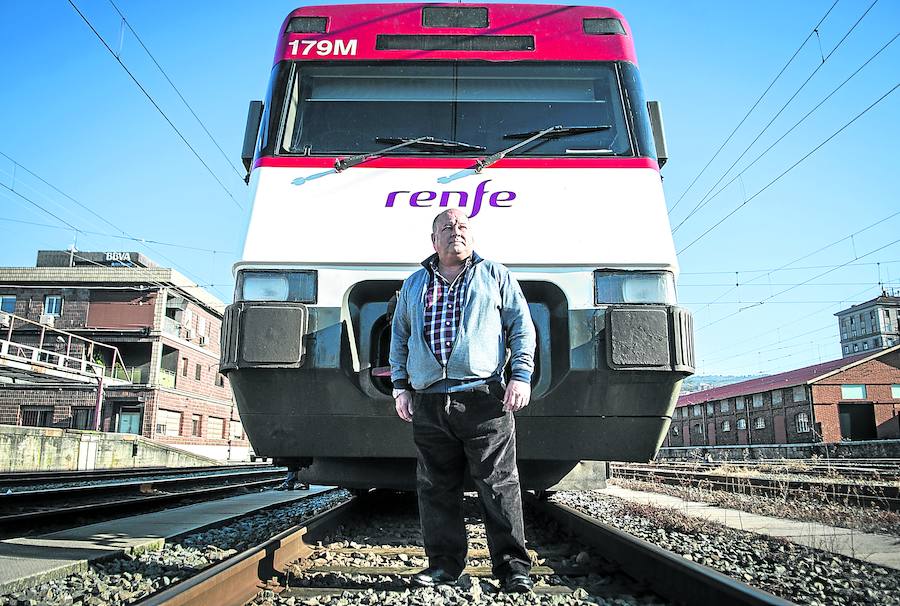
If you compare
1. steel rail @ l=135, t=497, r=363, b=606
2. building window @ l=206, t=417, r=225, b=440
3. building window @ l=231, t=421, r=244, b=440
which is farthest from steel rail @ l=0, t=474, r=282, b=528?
building window @ l=231, t=421, r=244, b=440

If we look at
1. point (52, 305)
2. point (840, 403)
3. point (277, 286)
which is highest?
point (52, 305)

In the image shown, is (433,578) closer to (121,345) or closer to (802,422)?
(121,345)

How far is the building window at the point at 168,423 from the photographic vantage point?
3519 centimetres

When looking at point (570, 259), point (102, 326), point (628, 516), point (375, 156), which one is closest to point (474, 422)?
point (570, 259)

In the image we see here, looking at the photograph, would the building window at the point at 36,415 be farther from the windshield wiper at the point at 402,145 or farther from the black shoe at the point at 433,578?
the black shoe at the point at 433,578

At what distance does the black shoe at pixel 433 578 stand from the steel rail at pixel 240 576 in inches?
27.4

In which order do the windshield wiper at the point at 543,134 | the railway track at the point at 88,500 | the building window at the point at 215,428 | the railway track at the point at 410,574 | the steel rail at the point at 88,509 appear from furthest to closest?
the building window at the point at 215,428, the railway track at the point at 88,500, the steel rail at the point at 88,509, the windshield wiper at the point at 543,134, the railway track at the point at 410,574

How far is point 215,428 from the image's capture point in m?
42.4

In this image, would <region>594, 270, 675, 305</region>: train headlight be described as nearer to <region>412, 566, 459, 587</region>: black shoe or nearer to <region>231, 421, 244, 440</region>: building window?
<region>412, 566, 459, 587</region>: black shoe

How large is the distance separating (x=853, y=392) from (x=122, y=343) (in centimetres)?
3902

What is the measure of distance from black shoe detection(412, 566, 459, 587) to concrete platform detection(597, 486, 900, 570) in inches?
103

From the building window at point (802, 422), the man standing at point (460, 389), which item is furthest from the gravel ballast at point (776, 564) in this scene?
the building window at point (802, 422)

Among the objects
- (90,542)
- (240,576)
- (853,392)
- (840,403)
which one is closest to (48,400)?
(90,542)

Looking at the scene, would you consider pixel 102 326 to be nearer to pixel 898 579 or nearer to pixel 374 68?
pixel 374 68
